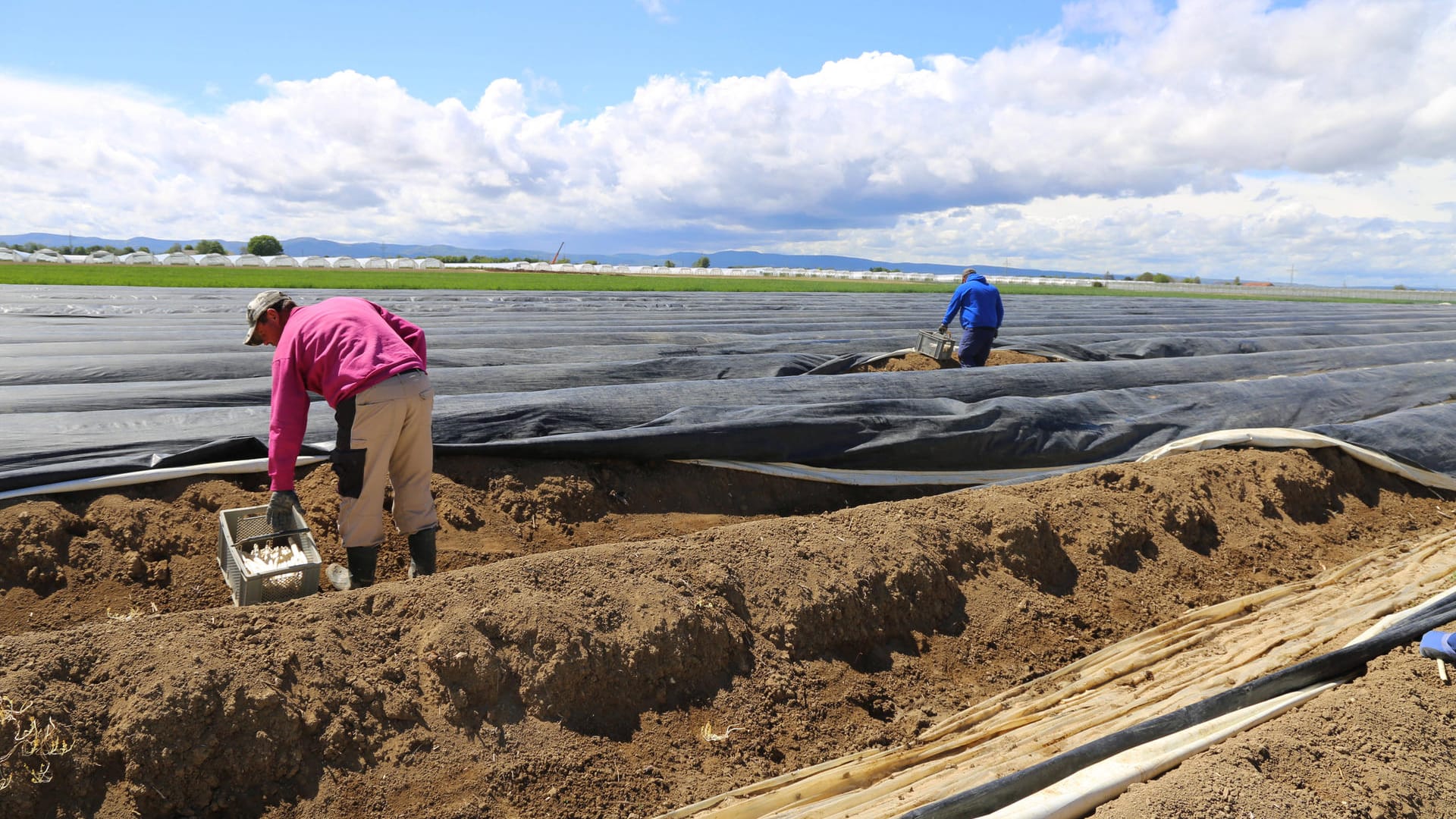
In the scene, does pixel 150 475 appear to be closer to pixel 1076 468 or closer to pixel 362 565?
A: pixel 362 565

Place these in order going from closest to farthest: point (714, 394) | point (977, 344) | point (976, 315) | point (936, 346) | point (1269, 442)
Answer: point (714, 394) → point (1269, 442) → point (976, 315) → point (977, 344) → point (936, 346)

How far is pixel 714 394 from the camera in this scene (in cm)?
603

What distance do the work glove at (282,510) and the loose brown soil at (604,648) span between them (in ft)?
1.56

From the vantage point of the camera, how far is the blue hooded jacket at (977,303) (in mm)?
9125

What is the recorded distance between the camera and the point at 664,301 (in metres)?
19.1

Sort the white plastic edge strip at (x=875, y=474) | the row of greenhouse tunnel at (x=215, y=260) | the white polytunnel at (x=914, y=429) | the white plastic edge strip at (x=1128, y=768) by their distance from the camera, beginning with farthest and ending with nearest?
the row of greenhouse tunnel at (x=215, y=260) → the white plastic edge strip at (x=875, y=474) → the white polytunnel at (x=914, y=429) → the white plastic edge strip at (x=1128, y=768)

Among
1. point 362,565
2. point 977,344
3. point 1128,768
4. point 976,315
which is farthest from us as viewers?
point 977,344

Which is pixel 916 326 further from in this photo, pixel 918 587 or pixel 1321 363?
pixel 918 587

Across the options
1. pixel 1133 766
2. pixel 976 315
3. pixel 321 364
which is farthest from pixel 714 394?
pixel 976 315

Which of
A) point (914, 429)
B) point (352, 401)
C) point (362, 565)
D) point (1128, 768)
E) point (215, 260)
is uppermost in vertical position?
point (215, 260)

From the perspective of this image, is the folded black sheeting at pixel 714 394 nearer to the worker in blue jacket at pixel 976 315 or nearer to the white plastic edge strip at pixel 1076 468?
the white plastic edge strip at pixel 1076 468

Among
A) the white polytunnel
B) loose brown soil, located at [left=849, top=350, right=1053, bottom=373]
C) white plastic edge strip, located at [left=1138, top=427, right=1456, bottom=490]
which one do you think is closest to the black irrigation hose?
the white polytunnel

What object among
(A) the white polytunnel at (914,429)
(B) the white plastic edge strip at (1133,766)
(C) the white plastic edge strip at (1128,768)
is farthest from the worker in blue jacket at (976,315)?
(C) the white plastic edge strip at (1128,768)

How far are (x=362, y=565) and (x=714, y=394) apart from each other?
298cm
